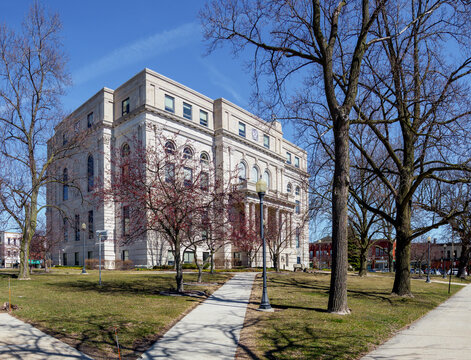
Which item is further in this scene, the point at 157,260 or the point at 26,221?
the point at 157,260

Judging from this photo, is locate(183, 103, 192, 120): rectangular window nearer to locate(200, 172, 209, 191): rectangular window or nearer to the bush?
the bush

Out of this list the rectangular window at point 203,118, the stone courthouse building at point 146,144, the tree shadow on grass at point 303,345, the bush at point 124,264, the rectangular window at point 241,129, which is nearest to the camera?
the tree shadow on grass at point 303,345

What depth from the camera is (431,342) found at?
27.2ft

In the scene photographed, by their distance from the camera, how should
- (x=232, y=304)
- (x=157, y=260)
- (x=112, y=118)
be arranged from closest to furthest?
(x=232, y=304), (x=157, y=260), (x=112, y=118)

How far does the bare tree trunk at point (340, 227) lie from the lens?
11586 millimetres

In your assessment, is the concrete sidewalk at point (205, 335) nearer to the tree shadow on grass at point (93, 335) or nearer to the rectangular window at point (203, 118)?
the tree shadow on grass at point (93, 335)

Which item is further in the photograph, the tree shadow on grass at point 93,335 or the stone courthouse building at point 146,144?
the stone courthouse building at point 146,144

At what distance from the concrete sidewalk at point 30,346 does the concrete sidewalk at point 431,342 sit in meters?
5.64

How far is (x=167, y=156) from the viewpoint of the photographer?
15.6 meters

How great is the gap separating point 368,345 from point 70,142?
79.8 feet

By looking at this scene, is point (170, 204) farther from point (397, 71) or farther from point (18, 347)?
point (397, 71)

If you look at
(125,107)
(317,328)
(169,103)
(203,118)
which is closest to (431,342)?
(317,328)

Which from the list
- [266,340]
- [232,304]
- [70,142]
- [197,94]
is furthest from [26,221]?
[197,94]

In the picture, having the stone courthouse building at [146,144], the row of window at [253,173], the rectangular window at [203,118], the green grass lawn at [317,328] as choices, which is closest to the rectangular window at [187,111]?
the stone courthouse building at [146,144]
